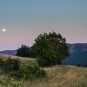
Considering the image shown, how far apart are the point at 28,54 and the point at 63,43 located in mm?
15742

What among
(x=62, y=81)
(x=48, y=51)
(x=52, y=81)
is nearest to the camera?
(x=62, y=81)

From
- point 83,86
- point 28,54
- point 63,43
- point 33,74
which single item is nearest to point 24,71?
point 33,74

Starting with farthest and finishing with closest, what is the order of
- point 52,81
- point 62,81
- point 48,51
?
1. point 48,51
2. point 52,81
3. point 62,81

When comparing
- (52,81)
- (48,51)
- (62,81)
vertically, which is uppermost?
(48,51)

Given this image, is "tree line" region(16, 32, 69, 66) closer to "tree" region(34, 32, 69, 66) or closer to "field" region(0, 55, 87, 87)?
"tree" region(34, 32, 69, 66)

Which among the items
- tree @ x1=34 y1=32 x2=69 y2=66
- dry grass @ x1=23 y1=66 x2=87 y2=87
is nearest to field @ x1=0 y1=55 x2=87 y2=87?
dry grass @ x1=23 y1=66 x2=87 y2=87

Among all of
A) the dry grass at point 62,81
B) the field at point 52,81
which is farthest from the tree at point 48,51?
the field at point 52,81

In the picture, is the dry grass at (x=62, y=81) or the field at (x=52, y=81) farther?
the dry grass at (x=62, y=81)

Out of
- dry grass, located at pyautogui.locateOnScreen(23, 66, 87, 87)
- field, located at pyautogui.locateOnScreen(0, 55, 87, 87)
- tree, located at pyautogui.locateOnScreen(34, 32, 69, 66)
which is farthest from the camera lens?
tree, located at pyautogui.locateOnScreen(34, 32, 69, 66)

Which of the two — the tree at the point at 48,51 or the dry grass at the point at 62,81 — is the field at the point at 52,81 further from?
the tree at the point at 48,51

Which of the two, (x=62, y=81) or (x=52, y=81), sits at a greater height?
(x=62, y=81)

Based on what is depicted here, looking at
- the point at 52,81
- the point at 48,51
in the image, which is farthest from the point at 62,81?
the point at 48,51

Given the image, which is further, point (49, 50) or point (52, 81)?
point (49, 50)

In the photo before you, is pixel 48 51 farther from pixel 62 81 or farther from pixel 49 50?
pixel 62 81
